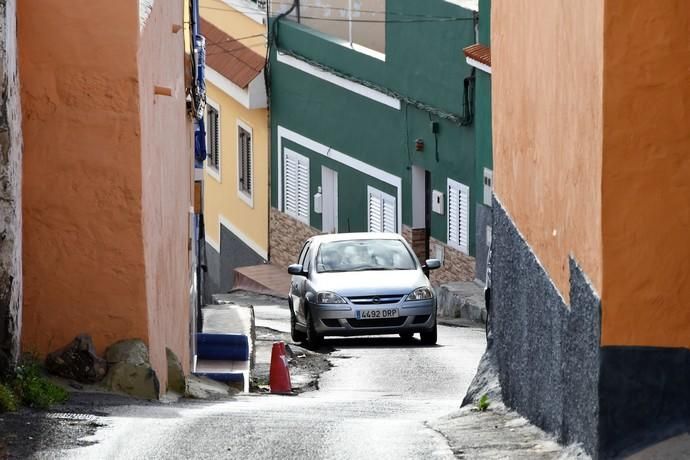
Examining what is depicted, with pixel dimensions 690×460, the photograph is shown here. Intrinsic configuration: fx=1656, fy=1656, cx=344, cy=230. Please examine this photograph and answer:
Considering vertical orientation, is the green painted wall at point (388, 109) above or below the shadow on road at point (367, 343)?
above

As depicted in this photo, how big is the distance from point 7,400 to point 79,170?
1979mm

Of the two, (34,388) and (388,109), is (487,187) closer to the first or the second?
(388,109)

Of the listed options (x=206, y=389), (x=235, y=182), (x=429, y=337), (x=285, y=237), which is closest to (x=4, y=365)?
(x=206, y=389)

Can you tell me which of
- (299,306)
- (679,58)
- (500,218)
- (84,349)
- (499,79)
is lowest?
(299,306)

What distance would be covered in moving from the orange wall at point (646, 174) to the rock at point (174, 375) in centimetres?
643

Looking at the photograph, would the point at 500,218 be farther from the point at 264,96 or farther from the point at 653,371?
the point at 264,96

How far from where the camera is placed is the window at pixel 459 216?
100 feet

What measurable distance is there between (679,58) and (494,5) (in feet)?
15.1

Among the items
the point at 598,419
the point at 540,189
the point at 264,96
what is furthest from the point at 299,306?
the point at 264,96

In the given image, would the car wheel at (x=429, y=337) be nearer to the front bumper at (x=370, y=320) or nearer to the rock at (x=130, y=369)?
the front bumper at (x=370, y=320)

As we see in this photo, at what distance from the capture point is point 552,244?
28.2ft

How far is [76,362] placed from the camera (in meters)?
10.9

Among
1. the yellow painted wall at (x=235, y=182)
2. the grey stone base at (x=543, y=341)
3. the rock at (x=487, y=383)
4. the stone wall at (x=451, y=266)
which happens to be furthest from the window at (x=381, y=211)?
the grey stone base at (x=543, y=341)

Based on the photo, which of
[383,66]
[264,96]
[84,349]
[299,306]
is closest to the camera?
[84,349]
